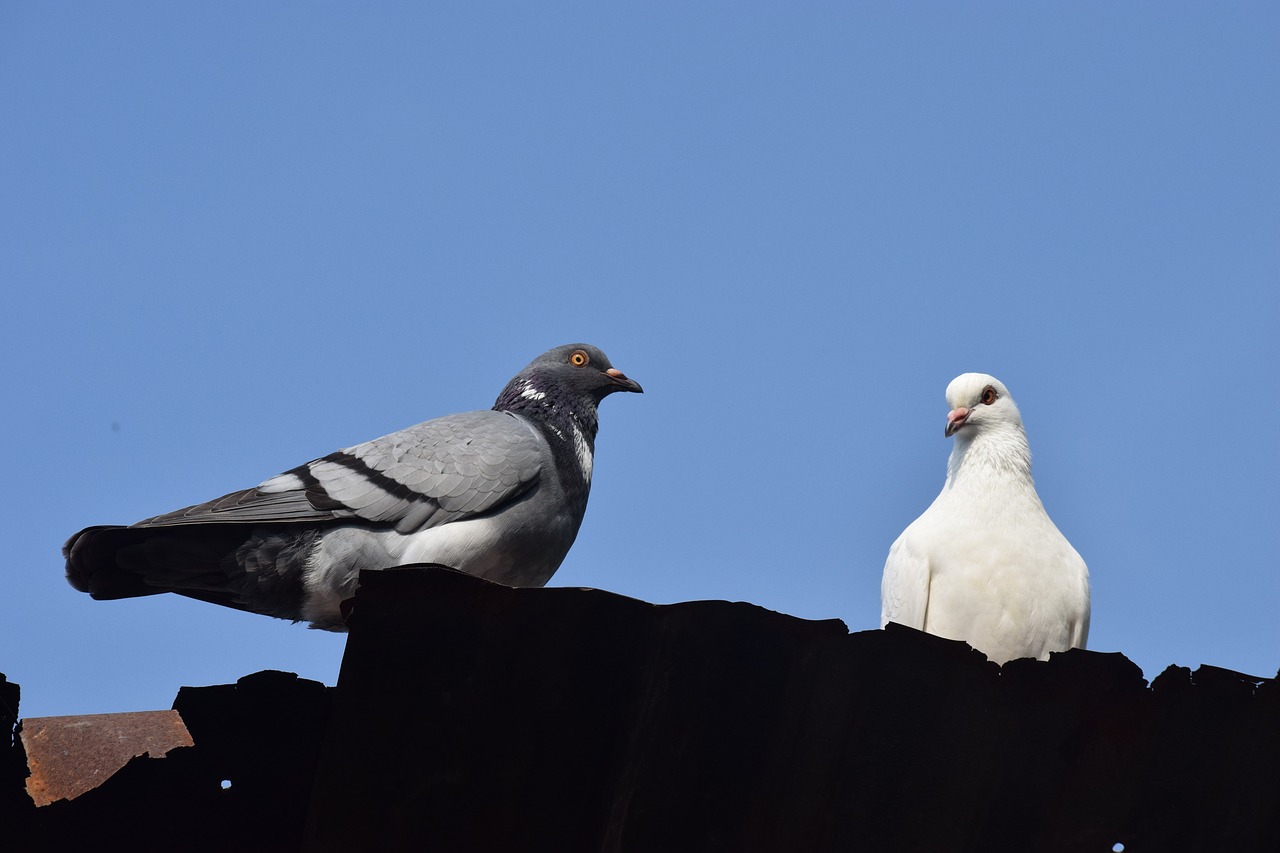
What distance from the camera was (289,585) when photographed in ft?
17.7

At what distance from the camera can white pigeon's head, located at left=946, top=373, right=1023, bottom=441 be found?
650cm

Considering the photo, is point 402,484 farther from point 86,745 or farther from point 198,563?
point 86,745

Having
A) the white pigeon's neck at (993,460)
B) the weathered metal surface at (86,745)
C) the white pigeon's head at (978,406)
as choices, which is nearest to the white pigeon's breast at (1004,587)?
the white pigeon's neck at (993,460)

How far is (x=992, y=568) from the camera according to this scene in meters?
5.60

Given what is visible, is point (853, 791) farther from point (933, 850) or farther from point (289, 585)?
point (289, 585)

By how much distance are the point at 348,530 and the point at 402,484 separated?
11.3 inches

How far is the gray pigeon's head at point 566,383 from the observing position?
6.35 meters

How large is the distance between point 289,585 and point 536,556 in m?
1.01

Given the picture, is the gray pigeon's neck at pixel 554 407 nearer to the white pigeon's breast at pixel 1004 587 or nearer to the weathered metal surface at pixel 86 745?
the white pigeon's breast at pixel 1004 587

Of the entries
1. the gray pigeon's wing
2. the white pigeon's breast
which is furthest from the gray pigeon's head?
the white pigeon's breast

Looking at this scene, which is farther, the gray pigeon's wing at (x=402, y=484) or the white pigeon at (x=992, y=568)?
the white pigeon at (x=992, y=568)

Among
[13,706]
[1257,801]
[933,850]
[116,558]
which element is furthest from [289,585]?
[1257,801]

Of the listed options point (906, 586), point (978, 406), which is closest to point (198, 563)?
point (906, 586)

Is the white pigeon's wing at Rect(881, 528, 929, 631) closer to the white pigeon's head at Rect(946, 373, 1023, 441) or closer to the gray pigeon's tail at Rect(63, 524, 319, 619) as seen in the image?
the white pigeon's head at Rect(946, 373, 1023, 441)
